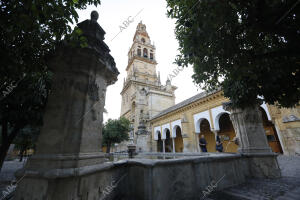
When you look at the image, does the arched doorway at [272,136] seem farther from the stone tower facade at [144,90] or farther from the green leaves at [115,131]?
the green leaves at [115,131]

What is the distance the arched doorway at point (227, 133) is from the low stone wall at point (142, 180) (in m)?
13.2

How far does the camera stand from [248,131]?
4.71 metres

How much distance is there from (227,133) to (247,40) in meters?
15.3

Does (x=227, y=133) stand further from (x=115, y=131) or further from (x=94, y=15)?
(x=94, y=15)

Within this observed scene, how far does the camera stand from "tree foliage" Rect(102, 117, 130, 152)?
68.5ft

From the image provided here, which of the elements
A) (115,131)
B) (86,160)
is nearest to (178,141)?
(115,131)

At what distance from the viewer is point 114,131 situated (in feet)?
69.4

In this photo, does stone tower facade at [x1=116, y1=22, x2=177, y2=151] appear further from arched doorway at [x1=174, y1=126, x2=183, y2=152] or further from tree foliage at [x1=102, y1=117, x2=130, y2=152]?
arched doorway at [x1=174, y1=126, x2=183, y2=152]

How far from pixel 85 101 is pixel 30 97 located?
2440mm

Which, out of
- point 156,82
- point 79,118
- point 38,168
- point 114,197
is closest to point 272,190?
point 114,197

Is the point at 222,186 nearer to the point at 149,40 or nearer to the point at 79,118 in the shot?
the point at 79,118

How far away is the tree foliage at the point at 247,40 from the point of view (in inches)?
99.6

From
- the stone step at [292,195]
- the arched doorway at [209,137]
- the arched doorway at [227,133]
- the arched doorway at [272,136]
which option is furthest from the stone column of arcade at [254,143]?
the arched doorway at [209,137]

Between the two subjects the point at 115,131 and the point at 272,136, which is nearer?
the point at 272,136
